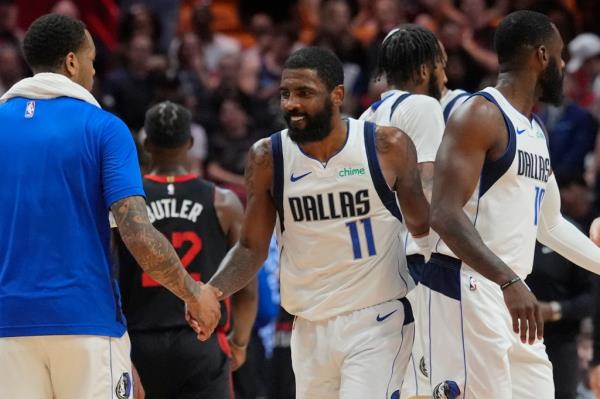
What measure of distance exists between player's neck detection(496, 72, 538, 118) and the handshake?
183 cm

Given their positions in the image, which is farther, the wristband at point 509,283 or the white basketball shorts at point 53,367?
the wristband at point 509,283

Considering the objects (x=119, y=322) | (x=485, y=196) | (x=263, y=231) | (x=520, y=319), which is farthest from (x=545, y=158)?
(x=119, y=322)

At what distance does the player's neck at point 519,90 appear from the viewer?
230 inches

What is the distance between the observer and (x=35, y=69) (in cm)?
555

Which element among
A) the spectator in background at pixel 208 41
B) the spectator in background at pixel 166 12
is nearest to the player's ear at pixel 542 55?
the spectator in background at pixel 208 41

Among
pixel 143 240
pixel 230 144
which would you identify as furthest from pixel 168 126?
pixel 230 144

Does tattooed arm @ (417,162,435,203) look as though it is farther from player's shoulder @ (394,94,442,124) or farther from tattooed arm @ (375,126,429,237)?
tattooed arm @ (375,126,429,237)

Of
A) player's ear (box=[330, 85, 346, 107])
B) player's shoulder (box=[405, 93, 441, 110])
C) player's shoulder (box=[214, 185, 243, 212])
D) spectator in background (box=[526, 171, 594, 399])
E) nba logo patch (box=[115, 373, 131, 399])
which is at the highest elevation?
player's ear (box=[330, 85, 346, 107])

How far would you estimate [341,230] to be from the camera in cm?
587

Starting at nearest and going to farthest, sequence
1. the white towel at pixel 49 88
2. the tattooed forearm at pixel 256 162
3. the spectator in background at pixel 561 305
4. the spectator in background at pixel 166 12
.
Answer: the white towel at pixel 49 88 < the tattooed forearm at pixel 256 162 < the spectator in background at pixel 561 305 < the spectator in background at pixel 166 12

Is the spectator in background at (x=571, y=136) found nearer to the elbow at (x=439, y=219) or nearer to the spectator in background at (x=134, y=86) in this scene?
the spectator in background at (x=134, y=86)

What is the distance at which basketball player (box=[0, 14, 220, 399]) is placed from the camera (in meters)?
5.18

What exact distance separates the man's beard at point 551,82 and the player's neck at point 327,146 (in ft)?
3.53

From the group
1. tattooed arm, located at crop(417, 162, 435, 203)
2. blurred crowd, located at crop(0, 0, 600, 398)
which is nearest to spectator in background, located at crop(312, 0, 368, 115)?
blurred crowd, located at crop(0, 0, 600, 398)
